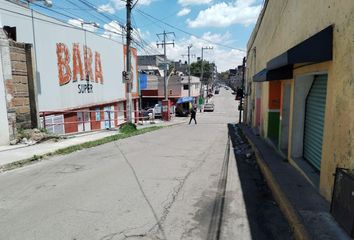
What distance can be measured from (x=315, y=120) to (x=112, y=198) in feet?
16.0

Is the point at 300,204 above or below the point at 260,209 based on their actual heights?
above

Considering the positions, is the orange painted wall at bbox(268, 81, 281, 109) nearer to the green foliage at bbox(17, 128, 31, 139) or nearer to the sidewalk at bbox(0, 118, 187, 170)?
the sidewalk at bbox(0, 118, 187, 170)

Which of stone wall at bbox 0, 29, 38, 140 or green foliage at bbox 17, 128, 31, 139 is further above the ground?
stone wall at bbox 0, 29, 38, 140

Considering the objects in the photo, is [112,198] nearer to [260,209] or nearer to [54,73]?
[260,209]

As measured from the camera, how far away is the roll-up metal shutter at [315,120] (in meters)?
6.82

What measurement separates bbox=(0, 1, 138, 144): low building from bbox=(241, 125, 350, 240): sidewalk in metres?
9.68

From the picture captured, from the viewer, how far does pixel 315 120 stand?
23.7 feet

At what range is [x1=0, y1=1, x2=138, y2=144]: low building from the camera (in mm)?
12211

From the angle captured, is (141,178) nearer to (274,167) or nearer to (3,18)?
(274,167)

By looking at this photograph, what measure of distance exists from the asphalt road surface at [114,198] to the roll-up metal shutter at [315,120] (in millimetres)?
1915

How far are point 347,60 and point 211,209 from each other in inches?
127

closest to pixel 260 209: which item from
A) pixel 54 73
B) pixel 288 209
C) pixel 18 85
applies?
pixel 288 209

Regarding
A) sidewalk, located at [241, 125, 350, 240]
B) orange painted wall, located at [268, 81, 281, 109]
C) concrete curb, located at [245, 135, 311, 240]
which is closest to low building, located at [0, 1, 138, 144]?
concrete curb, located at [245, 135, 311, 240]

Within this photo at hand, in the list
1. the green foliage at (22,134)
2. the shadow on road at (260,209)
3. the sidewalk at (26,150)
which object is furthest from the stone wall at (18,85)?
the shadow on road at (260,209)
